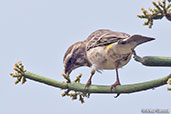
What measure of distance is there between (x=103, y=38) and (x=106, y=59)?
0.45 metres

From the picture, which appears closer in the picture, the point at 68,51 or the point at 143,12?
the point at 143,12

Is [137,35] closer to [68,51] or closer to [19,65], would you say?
[19,65]

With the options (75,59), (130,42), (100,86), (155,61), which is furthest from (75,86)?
(75,59)

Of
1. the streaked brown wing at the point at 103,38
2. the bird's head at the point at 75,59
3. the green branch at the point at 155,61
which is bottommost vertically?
the bird's head at the point at 75,59

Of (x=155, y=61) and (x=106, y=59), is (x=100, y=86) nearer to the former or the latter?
(x=155, y=61)

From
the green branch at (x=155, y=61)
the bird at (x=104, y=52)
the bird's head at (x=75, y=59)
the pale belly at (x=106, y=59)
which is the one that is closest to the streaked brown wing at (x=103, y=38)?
the bird at (x=104, y=52)

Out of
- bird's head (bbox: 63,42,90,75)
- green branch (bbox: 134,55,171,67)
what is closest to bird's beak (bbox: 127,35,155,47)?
green branch (bbox: 134,55,171,67)

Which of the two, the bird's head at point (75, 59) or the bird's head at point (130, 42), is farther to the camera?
the bird's head at point (75, 59)

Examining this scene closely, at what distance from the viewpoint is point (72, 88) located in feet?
16.5

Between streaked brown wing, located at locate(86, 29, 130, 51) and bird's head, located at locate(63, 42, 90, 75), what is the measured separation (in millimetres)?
391

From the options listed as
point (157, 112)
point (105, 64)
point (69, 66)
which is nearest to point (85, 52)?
point (69, 66)

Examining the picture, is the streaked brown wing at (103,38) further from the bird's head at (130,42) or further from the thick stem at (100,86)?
the thick stem at (100,86)

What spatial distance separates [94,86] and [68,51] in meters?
2.98

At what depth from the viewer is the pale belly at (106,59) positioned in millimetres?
6066
